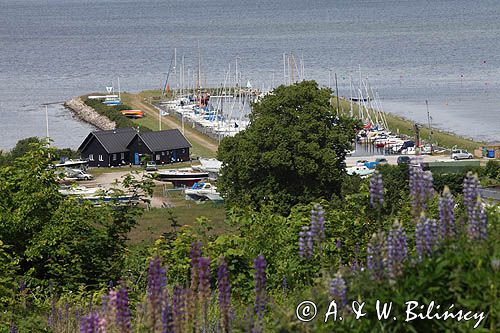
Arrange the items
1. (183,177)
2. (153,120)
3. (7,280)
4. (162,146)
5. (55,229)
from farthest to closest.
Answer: (153,120)
(162,146)
(183,177)
(55,229)
(7,280)

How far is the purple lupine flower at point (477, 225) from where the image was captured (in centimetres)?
440

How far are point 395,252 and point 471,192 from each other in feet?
1.70

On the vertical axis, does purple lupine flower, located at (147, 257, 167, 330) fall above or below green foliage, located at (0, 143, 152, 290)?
above

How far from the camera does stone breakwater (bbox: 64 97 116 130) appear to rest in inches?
2189

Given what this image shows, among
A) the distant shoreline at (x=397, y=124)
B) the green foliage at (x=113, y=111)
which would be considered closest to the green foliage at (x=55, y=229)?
the distant shoreline at (x=397, y=124)

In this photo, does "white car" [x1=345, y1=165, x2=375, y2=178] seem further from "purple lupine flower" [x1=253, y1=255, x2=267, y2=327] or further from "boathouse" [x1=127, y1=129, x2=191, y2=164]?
"purple lupine flower" [x1=253, y1=255, x2=267, y2=327]

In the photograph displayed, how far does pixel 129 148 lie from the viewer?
4431cm

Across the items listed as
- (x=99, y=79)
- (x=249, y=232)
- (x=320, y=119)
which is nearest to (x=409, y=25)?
(x=99, y=79)

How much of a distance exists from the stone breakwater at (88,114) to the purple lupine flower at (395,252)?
165 ft

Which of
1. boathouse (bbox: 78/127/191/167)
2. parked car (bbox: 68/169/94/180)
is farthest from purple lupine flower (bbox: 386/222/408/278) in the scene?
boathouse (bbox: 78/127/191/167)

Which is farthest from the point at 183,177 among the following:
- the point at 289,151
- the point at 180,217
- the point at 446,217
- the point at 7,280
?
the point at 446,217

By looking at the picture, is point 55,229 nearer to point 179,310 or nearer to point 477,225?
point 179,310

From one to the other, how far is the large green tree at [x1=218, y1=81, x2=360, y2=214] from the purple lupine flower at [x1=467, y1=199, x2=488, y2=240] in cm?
2044

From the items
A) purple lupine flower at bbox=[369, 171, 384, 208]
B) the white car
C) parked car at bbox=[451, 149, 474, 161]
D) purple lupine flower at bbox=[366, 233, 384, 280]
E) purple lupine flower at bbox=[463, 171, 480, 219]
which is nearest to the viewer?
purple lupine flower at bbox=[366, 233, 384, 280]
